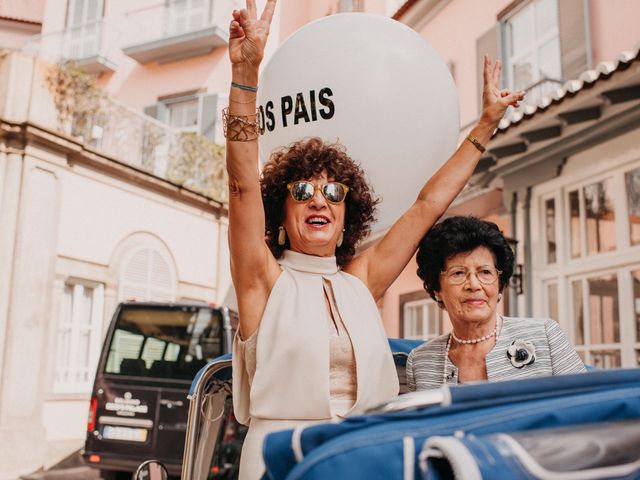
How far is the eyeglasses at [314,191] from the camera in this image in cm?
196

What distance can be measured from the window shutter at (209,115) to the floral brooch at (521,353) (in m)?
13.5

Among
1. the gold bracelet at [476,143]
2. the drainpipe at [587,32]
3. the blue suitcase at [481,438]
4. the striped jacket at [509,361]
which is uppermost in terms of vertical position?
the drainpipe at [587,32]

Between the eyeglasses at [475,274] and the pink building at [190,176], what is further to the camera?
the pink building at [190,176]

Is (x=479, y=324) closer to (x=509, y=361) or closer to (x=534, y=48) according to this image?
(x=509, y=361)

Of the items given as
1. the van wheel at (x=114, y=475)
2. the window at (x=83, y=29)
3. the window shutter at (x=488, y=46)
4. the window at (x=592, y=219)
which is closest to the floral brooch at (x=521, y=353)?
the window at (x=592, y=219)

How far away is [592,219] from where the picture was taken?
6.62 metres

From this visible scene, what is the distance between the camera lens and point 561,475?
923 millimetres

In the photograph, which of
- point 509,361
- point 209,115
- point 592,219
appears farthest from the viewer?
point 209,115

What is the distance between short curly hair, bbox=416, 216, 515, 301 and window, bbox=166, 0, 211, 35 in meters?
14.8

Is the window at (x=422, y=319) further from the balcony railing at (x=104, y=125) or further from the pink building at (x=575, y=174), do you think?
the balcony railing at (x=104, y=125)

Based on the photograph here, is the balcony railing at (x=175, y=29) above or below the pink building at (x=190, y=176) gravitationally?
above

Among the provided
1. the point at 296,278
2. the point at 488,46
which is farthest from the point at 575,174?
the point at 296,278

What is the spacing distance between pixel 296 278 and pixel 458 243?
592mm

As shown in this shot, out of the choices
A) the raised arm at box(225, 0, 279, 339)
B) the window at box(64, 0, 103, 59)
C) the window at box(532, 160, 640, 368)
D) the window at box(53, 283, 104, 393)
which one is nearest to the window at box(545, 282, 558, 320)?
the window at box(532, 160, 640, 368)
